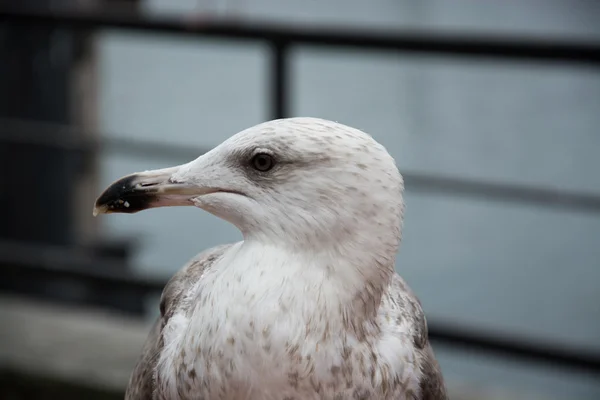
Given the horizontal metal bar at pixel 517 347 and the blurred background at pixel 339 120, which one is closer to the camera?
the horizontal metal bar at pixel 517 347

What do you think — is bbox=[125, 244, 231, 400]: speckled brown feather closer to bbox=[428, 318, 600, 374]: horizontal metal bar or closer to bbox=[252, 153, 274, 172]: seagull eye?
bbox=[252, 153, 274, 172]: seagull eye

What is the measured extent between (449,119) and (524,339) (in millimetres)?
2040

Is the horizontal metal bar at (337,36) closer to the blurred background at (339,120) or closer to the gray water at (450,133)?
the blurred background at (339,120)

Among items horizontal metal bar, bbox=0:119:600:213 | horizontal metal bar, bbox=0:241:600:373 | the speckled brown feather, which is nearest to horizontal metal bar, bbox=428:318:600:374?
horizontal metal bar, bbox=0:241:600:373

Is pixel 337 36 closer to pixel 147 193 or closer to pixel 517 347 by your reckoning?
pixel 517 347

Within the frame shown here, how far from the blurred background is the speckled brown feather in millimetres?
1259

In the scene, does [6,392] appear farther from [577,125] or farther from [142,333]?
[577,125]

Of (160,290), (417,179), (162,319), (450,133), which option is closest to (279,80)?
(417,179)

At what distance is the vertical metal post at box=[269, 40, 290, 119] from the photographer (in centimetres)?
253

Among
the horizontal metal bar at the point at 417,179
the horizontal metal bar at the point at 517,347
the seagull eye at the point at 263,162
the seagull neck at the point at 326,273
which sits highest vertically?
the seagull eye at the point at 263,162

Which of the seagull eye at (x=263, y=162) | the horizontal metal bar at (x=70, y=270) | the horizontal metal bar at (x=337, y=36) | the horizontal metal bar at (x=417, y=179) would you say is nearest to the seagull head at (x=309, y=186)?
the seagull eye at (x=263, y=162)

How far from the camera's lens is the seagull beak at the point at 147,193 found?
1050 mm

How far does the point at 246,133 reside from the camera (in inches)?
40.8

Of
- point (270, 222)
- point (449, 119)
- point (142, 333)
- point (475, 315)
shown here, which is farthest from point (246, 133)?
point (449, 119)
